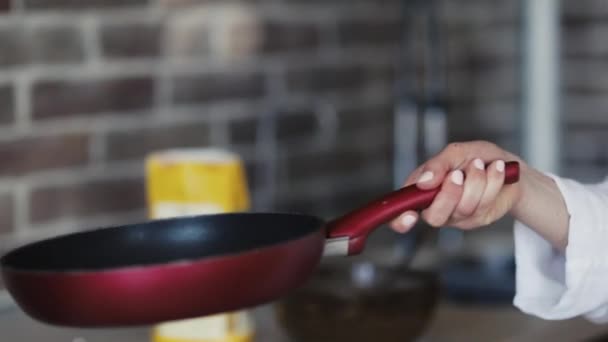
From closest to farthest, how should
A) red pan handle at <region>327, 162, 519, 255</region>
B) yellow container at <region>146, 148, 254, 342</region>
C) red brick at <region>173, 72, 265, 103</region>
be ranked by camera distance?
red pan handle at <region>327, 162, 519, 255</region> < yellow container at <region>146, 148, 254, 342</region> < red brick at <region>173, 72, 265, 103</region>

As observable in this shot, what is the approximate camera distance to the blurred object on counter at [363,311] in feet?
4.88

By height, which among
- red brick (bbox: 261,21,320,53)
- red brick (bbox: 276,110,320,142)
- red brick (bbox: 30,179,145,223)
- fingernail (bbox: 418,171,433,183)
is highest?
red brick (bbox: 261,21,320,53)

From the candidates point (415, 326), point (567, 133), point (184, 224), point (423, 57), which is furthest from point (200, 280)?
point (567, 133)

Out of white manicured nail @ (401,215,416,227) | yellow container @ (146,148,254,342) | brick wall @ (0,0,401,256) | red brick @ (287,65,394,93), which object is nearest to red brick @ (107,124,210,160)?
brick wall @ (0,0,401,256)

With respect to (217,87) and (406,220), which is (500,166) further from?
(217,87)

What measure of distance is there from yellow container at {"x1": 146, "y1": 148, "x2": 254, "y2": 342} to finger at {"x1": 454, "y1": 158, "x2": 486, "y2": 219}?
1.43 ft

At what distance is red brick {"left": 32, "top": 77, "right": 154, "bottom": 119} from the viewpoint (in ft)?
5.73

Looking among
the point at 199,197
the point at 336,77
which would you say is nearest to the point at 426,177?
the point at 199,197

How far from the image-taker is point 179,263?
35.4 inches

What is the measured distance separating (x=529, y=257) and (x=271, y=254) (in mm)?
463

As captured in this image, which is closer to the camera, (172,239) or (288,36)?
(172,239)

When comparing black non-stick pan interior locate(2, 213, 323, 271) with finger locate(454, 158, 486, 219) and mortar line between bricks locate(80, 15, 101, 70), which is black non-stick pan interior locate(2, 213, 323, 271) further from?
mortar line between bricks locate(80, 15, 101, 70)

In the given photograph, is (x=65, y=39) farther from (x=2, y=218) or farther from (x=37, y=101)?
(x=2, y=218)

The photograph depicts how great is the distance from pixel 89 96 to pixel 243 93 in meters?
0.33
